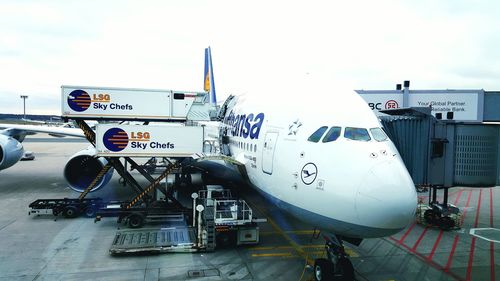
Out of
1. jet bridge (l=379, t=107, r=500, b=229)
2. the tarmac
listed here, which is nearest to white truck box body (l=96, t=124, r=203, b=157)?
the tarmac

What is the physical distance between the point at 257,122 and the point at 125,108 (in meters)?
6.67

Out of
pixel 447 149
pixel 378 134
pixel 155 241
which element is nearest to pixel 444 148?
pixel 447 149

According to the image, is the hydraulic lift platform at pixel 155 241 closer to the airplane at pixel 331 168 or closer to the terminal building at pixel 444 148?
the airplane at pixel 331 168

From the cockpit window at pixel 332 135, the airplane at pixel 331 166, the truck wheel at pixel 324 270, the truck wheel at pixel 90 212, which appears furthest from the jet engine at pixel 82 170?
the cockpit window at pixel 332 135

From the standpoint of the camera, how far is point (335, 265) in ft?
26.9

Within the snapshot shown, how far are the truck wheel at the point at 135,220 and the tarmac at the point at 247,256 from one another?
0.59m

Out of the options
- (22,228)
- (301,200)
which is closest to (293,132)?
(301,200)

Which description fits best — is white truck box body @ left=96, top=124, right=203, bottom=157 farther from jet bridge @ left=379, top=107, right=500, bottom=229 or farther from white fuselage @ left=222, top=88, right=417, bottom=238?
jet bridge @ left=379, top=107, right=500, bottom=229

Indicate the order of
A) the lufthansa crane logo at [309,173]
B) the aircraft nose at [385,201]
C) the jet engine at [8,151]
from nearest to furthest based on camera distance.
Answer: the aircraft nose at [385,201] → the lufthansa crane logo at [309,173] → the jet engine at [8,151]

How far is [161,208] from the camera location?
14.0 meters

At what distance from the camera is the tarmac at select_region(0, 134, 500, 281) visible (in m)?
9.45

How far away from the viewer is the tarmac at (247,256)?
9453mm

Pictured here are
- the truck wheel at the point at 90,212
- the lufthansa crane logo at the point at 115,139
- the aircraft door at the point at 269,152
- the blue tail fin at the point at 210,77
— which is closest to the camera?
the aircraft door at the point at 269,152

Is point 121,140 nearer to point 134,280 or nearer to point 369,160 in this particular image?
point 134,280
